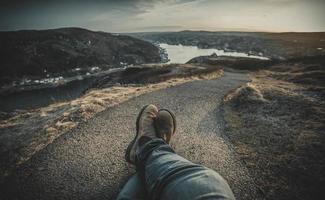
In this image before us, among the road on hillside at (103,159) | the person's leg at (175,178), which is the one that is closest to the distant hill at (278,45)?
the road on hillside at (103,159)

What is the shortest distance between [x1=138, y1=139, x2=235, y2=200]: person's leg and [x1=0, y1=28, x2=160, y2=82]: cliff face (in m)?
51.0

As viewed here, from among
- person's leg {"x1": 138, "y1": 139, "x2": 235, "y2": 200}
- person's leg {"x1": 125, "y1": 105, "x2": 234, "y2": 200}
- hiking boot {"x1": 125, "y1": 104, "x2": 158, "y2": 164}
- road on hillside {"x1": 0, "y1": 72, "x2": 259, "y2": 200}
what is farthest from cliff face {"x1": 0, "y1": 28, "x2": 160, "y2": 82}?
person's leg {"x1": 138, "y1": 139, "x2": 235, "y2": 200}

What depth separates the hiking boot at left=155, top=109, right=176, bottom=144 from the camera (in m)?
3.86

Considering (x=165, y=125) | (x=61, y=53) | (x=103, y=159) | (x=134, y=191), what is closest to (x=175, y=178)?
(x=134, y=191)

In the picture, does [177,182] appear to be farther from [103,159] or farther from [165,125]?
[103,159]

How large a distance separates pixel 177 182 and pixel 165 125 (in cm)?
226

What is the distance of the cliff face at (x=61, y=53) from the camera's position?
49.9 metres

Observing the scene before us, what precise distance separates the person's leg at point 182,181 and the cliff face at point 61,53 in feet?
167

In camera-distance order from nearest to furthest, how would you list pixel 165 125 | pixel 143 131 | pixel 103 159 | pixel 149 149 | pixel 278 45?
1. pixel 149 149
2. pixel 143 131
3. pixel 165 125
4. pixel 103 159
5. pixel 278 45

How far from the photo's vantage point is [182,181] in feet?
5.83

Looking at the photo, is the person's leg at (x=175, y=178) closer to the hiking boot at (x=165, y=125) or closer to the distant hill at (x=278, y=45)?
the hiking boot at (x=165, y=125)

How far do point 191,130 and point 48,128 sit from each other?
4215 millimetres

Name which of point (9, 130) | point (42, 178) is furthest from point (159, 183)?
point (9, 130)

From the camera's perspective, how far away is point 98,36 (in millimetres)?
80938
